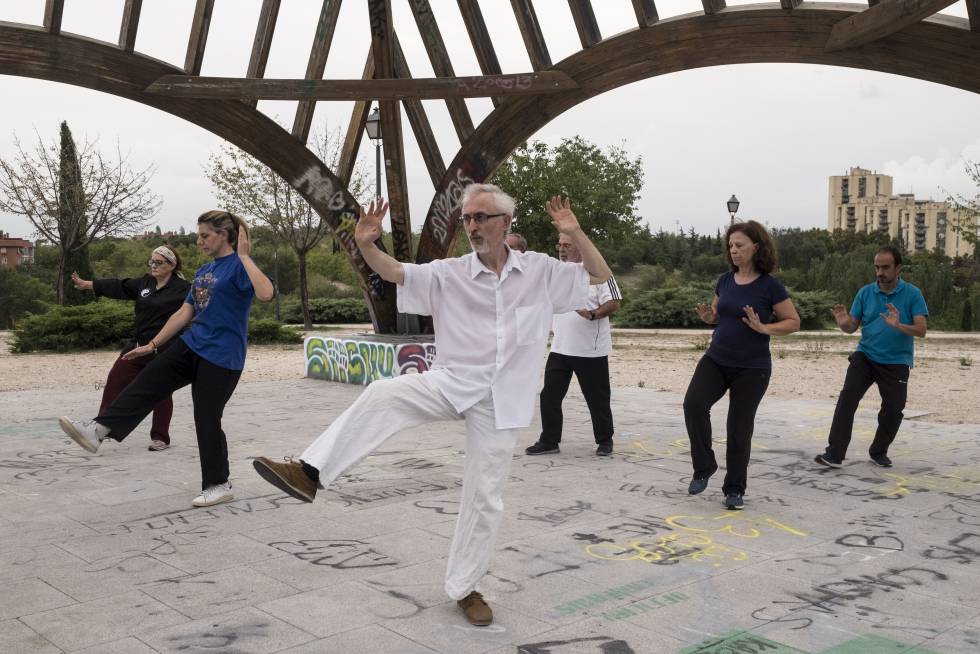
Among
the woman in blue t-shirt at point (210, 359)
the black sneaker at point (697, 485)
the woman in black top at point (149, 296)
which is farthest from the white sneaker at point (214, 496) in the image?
the black sneaker at point (697, 485)

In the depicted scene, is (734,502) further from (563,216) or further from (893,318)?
(563,216)

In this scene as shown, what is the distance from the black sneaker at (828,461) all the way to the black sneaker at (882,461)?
0.27 meters

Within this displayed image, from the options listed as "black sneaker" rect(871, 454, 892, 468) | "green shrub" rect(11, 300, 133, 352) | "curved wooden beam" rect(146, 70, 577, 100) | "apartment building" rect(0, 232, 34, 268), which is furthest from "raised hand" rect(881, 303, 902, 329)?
"apartment building" rect(0, 232, 34, 268)

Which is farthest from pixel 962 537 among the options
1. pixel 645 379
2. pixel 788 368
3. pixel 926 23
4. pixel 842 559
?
pixel 788 368

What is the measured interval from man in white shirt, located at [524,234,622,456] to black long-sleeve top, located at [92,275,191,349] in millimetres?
2898

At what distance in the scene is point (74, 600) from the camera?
12.3ft

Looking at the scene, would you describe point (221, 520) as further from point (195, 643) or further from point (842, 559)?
point (842, 559)

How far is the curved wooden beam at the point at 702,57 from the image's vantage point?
8.23 metres

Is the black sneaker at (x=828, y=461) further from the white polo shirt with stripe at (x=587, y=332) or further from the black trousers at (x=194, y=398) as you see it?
the black trousers at (x=194, y=398)

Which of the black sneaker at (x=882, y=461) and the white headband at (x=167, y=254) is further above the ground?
the white headband at (x=167, y=254)

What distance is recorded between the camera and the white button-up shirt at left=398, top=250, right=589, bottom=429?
3521mm

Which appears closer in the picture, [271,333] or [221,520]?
[221,520]

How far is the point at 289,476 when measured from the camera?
331cm

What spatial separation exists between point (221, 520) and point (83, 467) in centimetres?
218
